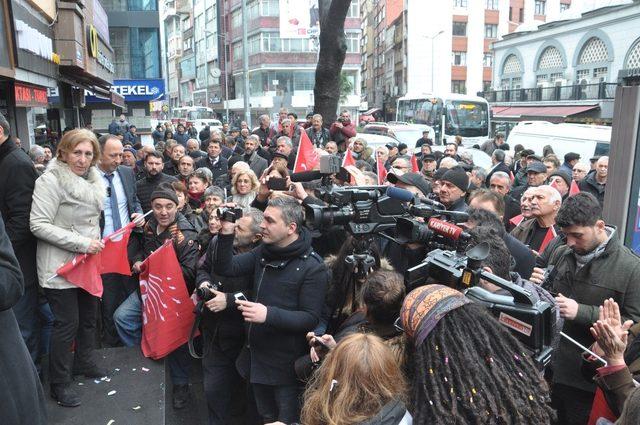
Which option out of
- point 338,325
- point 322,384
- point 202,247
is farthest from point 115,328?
point 322,384

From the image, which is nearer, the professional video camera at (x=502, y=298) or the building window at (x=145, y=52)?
the professional video camera at (x=502, y=298)

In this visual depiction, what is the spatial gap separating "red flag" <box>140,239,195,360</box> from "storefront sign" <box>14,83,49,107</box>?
5502 millimetres

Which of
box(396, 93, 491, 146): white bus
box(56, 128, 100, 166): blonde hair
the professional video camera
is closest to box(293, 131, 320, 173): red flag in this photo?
box(56, 128, 100, 166): blonde hair

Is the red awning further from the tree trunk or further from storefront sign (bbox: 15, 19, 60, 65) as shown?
storefront sign (bbox: 15, 19, 60, 65)

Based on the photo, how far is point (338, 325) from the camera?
3504 millimetres

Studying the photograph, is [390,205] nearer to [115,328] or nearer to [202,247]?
[202,247]

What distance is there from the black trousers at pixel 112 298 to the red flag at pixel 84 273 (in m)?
0.98

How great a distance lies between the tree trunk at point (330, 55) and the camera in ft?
40.8

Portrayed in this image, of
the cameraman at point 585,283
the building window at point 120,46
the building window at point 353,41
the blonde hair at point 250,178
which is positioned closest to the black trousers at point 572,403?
the cameraman at point 585,283

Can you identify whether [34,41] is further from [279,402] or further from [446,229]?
[446,229]

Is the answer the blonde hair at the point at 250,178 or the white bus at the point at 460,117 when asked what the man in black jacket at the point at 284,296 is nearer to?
the blonde hair at the point at 250,178

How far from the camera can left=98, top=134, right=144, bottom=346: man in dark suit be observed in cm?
489

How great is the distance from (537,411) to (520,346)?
8.5 inches

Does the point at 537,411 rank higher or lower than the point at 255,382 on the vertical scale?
higher
